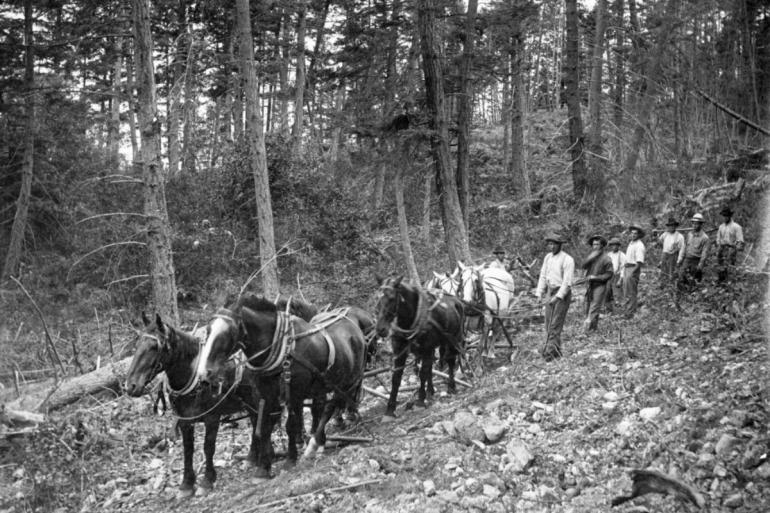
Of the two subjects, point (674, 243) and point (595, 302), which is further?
point (674, 243)

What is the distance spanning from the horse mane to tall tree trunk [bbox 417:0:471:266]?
29.4ft

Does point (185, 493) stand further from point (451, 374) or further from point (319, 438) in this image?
point (451, 374)

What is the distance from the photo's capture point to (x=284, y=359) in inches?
271

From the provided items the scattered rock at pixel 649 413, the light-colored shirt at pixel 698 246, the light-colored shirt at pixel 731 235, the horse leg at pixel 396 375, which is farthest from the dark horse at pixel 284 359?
the light-colored shirt at pixel 731 235

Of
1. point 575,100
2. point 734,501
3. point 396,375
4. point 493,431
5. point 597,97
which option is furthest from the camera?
point 597,97

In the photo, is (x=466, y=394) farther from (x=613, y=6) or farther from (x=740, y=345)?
(x=613, y=6)

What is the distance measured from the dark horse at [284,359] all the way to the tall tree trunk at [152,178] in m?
3.89

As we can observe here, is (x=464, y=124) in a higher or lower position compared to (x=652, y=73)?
lower

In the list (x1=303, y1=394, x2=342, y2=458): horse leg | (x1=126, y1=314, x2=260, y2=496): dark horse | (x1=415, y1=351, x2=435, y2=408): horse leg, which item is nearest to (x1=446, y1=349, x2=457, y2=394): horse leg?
(x1=415, y1=351, x2=435, y2=408): horse leg

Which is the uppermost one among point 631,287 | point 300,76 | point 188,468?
point 300,76

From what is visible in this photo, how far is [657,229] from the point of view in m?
16.9

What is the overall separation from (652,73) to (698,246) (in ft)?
23.8

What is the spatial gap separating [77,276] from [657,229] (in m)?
16.5

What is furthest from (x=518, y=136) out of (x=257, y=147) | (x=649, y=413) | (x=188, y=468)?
(x=188, y=468)
